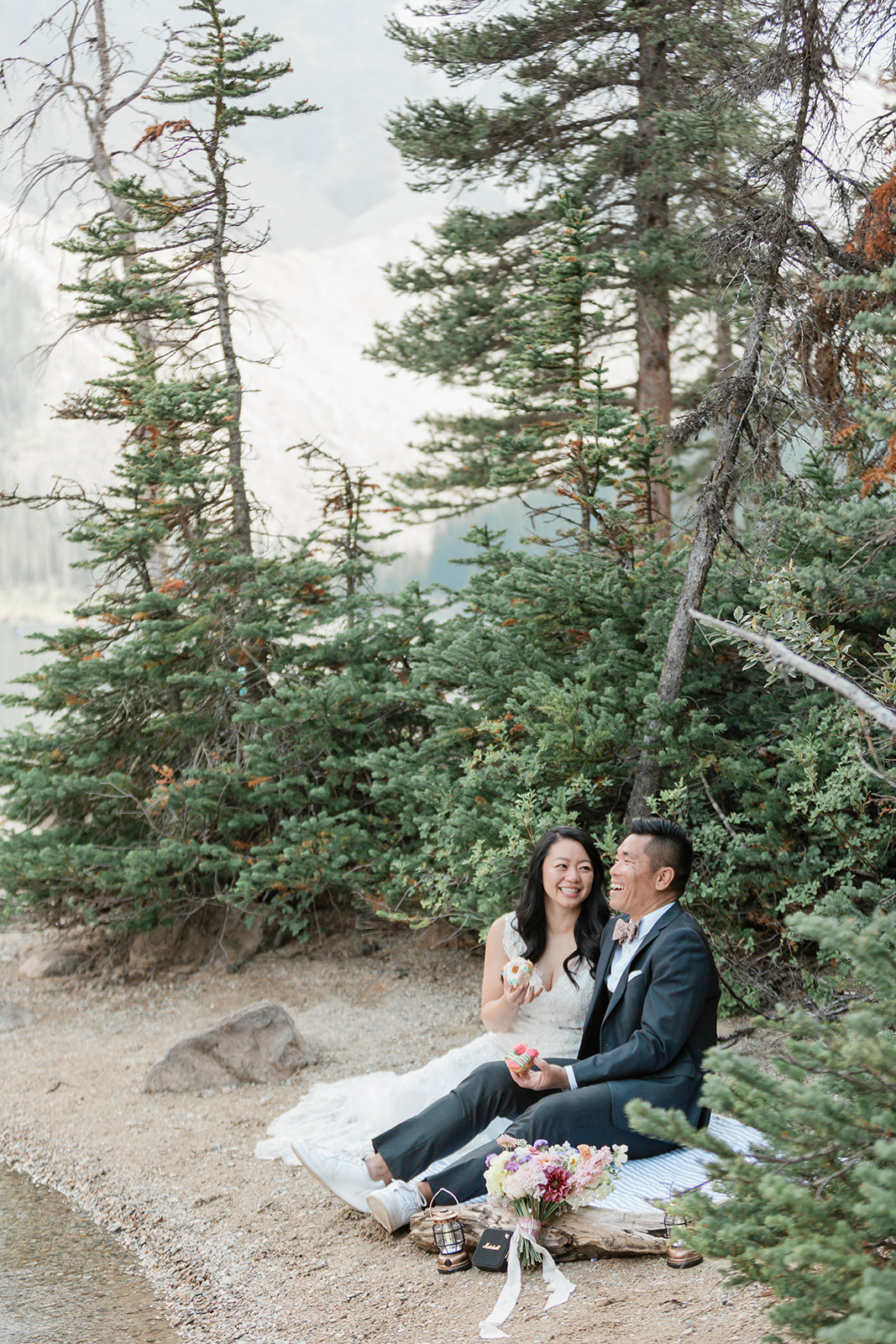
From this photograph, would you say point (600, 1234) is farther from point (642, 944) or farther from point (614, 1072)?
point (642, 944)

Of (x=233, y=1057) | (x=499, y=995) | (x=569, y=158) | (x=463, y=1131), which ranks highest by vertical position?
(x=569, y=158)

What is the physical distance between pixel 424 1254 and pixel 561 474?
4.48 metres

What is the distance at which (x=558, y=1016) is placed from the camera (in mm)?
4035

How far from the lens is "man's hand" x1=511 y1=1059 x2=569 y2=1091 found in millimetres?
3594

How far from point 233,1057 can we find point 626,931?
2859 millimetres


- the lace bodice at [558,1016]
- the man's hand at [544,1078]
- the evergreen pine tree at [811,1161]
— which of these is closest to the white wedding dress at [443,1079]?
the lace bodice at [558,1016]

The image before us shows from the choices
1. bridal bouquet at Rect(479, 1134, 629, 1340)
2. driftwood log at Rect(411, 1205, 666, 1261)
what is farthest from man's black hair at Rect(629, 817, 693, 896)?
driftwood log at Rect(411, 1205, 666, 1261)

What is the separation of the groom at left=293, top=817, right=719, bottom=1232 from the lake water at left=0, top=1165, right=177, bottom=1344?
2.32 feet

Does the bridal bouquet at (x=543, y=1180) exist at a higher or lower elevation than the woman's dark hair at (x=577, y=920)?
lower

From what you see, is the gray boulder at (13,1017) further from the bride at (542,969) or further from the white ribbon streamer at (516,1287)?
the white ribbon streamer at (516,1287)

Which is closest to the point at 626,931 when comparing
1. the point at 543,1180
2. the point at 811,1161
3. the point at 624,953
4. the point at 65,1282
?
the point at 624,953

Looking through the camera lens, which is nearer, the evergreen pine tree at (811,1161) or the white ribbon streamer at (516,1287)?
the evergreen pine tree at (811,1161)

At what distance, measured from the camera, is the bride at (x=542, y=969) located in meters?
4.02

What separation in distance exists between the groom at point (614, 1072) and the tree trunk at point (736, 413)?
5.42 ft
